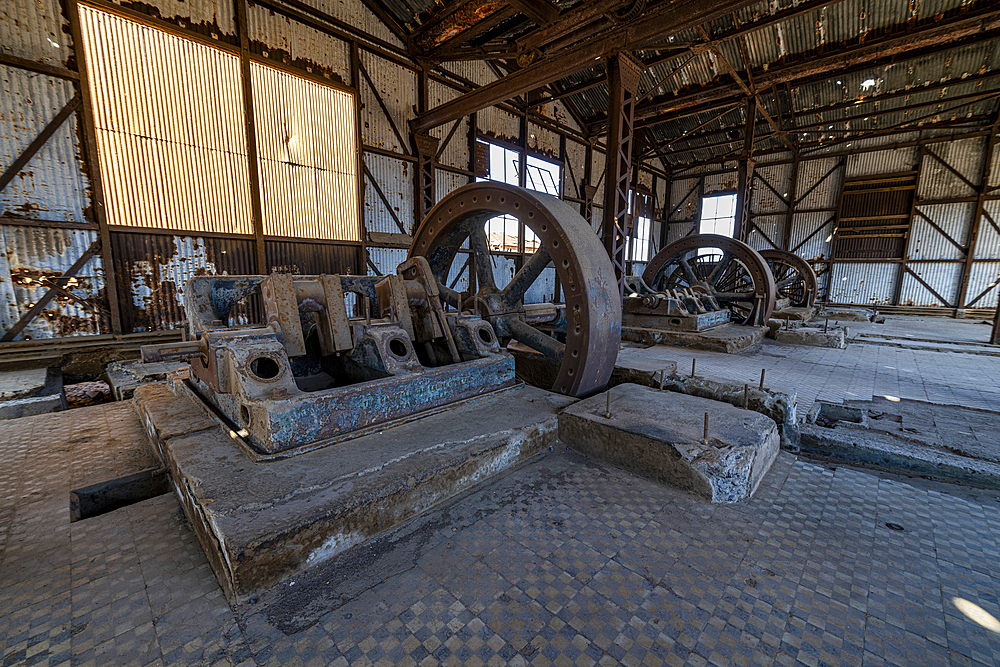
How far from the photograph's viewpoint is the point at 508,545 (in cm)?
158

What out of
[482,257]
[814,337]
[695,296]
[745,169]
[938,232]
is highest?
[745,169]

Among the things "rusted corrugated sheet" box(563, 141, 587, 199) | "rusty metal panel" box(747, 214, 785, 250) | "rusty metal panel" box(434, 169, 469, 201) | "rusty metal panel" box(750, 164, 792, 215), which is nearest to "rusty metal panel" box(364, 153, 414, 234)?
"rusty metal panel" box(434, 169, 469, 201)

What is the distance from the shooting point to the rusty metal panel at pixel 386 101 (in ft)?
28.3

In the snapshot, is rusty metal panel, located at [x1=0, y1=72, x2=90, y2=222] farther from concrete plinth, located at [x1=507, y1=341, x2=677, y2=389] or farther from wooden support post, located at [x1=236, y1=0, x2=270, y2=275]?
concrete plinth, located at [x1=507, y1=341, x2=677, y2=389]

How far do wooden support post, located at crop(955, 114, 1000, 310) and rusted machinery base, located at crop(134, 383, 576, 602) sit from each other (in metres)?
18.3

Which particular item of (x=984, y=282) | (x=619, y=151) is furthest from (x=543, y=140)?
(x=984, y=282)

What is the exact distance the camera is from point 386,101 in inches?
352

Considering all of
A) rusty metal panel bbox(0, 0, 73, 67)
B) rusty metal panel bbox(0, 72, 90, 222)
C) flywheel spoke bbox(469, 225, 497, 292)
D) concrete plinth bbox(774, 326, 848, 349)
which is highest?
rusty metal panel bbox(0, 0, 73, 67)

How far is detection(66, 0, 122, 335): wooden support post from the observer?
18.1 ft

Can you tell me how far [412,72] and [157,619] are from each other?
10801mm

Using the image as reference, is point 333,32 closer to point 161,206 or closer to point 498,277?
point 161,206

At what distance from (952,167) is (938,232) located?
2150 mm

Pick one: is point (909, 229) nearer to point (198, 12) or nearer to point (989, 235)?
point (989, 235)

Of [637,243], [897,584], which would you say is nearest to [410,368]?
[897,584]
